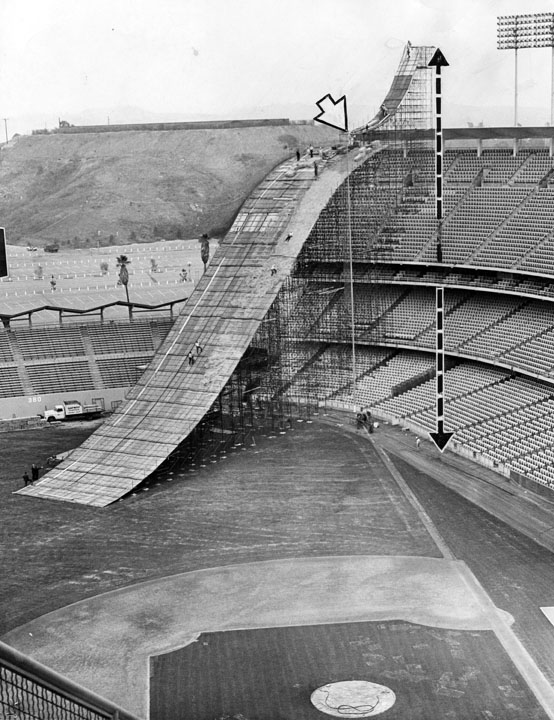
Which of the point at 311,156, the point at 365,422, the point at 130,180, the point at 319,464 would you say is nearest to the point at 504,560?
the point at 319,464

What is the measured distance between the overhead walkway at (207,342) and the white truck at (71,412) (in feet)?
25.9

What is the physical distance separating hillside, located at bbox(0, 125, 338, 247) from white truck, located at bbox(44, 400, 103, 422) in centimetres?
7128

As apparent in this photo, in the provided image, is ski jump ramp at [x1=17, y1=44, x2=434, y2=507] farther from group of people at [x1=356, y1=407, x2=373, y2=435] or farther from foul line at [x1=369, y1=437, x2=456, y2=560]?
foul line at [x1=369, y1=437, x2=456, y2=560]

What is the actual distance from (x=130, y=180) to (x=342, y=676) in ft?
434

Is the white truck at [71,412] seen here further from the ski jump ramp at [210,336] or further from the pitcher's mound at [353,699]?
the pitcher's mound at [353,699]

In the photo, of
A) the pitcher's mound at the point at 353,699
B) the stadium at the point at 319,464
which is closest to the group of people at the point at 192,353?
the stadium at the point at 319,464

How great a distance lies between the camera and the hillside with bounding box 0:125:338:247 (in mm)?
148125

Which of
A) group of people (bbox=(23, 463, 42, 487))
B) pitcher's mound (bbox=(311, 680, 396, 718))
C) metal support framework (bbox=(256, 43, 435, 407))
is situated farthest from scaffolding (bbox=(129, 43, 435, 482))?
pitcher's mound (bbox=(311, 680, 396, 718))

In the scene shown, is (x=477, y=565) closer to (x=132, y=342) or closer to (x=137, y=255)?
(x=132, y=342)

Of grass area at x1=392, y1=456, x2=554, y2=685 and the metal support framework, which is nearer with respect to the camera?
grass area at x1=392, y1=456, x2=554, y2=685

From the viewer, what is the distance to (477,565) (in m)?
41.5

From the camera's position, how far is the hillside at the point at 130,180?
148125 mm

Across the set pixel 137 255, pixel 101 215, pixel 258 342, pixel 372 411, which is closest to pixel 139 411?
pixel 258 342

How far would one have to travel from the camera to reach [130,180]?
6314 inches
